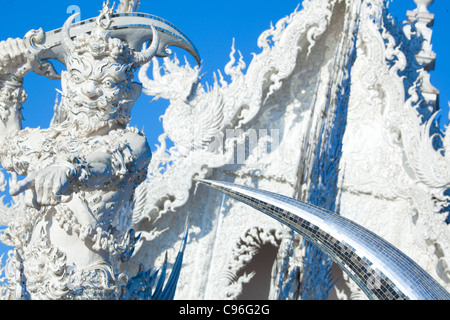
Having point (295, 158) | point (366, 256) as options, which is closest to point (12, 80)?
point (366, 256)

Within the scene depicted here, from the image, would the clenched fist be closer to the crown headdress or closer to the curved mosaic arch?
the crown headdress

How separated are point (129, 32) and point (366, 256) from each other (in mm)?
1352

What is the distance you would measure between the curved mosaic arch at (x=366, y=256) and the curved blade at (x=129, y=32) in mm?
837

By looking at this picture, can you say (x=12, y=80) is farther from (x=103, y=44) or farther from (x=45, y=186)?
(x=45, y=186)

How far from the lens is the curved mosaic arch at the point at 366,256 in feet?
4.82

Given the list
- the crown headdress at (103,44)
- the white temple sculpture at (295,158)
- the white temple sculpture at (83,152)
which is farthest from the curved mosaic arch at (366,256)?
the white temple sculpture at (295,158)

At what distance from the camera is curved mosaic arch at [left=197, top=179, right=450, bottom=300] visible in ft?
4.82

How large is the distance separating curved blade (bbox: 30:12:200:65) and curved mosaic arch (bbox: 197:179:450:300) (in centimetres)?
84

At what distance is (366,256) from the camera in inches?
64.2

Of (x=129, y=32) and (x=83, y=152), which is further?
(x=129, y=32)

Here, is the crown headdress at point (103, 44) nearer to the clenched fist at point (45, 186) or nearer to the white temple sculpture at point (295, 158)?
the clenched fist at point (45, 186)

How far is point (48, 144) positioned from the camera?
2.24 meters

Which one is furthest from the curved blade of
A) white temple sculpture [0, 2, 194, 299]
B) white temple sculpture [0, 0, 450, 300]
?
white temple sculpture [0, 0, 450, 300]
